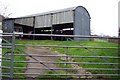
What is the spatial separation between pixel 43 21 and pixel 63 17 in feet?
12.4

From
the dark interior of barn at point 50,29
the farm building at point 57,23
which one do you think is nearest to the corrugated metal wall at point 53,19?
the farm building at point 57,23

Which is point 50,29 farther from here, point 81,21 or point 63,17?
point 81,21

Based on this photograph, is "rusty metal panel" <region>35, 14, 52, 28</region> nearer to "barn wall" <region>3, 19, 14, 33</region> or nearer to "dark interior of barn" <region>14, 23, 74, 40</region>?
"dark interior of barn" <region>14, 23, 74, 40</region>

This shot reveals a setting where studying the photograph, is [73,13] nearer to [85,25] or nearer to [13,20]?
[85,25]

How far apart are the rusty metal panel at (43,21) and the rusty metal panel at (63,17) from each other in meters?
0.96

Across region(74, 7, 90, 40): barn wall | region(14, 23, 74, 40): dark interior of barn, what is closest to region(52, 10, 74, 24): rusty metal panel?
region(74, 7, 90, 40): barn wall

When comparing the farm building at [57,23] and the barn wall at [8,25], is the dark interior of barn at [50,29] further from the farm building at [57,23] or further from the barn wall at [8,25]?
the barn wall at [8,25]

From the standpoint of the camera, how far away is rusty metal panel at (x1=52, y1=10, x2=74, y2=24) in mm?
27994

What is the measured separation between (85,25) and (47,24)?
15.5 feet

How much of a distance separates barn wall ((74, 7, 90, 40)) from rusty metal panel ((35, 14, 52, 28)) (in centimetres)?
391

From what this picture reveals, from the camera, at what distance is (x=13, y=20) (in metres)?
32.8

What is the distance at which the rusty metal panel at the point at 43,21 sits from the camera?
31.1 meters

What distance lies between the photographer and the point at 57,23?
29625mm

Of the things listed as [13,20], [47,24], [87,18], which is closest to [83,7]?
[87,18]
